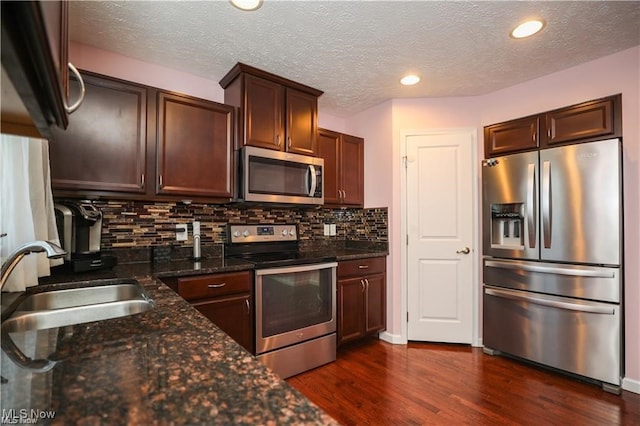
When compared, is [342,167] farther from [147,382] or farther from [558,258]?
[147,382]

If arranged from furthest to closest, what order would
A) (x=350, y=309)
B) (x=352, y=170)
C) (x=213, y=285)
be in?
(x=352, y=170) < (x=350, y=309) < (x=213, y=285)

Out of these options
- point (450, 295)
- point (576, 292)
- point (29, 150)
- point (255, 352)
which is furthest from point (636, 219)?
point (29, 150)

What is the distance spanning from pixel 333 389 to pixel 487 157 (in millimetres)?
2342

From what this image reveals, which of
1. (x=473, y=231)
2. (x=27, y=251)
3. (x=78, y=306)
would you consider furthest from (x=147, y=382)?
(x=473, y=231)

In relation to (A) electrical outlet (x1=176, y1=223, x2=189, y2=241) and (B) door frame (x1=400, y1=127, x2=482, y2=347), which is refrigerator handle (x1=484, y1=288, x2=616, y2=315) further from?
(A) electrical outlet (x1=176, y1=223, x2=189, y2=241)

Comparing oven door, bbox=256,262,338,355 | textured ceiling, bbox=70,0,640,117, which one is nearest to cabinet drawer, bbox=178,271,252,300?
oven door, bbox=256,262,338,355

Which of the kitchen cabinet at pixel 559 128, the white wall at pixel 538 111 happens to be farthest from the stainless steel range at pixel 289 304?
the kitchen cabinet at pixel 559 128

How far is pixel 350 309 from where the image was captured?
2.77m

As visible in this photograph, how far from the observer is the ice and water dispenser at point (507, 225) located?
2549mm

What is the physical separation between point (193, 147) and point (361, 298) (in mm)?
1922

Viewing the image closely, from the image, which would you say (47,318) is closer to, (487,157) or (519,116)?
(487,157)

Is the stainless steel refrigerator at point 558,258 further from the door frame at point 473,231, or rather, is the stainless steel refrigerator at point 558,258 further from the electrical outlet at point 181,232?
the electrical outlet at point 181,232

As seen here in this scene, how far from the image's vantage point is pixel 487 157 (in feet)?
9.15

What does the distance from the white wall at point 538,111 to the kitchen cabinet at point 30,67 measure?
9.10 feet
